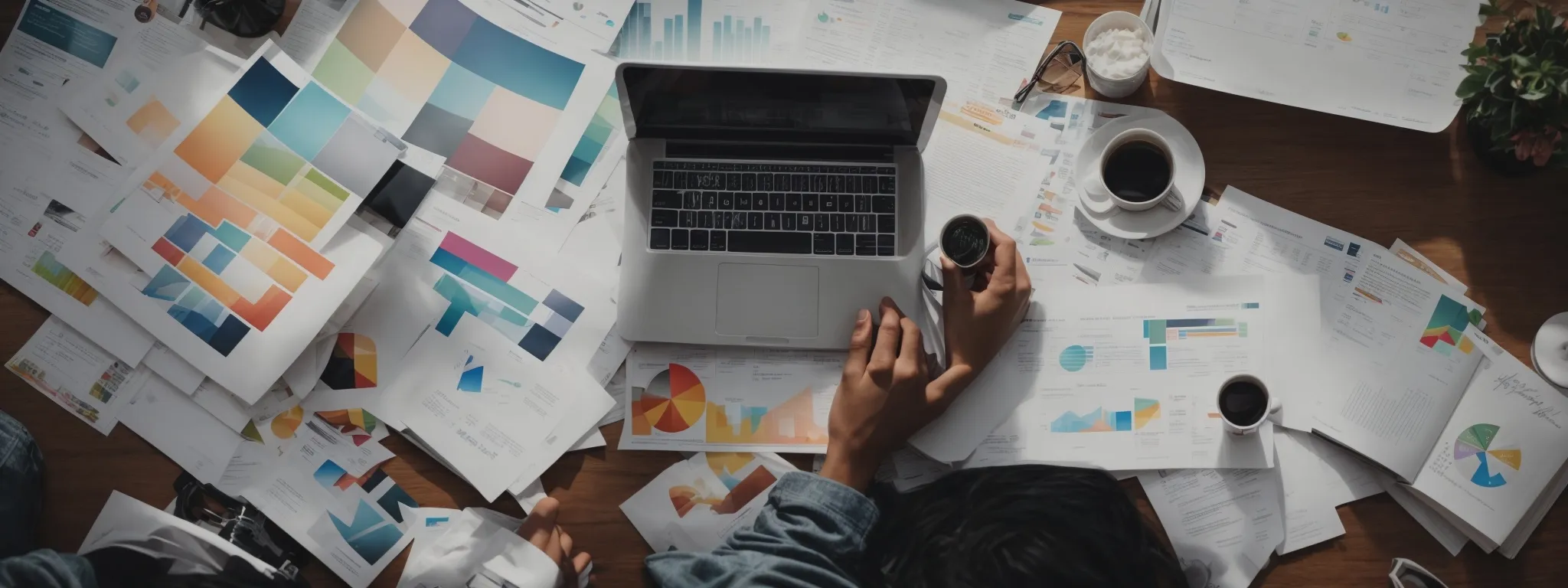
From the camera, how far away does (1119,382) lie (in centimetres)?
104

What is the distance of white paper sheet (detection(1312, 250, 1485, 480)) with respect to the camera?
3.33ft

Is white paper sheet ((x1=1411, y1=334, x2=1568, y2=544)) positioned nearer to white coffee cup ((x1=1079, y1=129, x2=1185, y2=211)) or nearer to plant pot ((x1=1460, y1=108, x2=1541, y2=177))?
plant pot ((x1=1460, y1=108, x2=1541, y2=177))

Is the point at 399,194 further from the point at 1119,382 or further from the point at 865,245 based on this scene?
the point at 1119,382

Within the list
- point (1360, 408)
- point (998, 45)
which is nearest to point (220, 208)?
point (998, 45)

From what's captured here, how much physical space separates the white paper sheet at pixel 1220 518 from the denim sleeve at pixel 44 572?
3.50ft

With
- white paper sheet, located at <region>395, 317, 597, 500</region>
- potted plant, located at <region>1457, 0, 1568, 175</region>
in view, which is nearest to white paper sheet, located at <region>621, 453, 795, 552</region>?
white paper sheet, located at <region>395, 317, 597, 500</region>

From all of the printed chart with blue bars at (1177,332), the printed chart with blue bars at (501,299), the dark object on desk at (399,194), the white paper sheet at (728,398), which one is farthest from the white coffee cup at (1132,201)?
the dark object on desk at (399,194)

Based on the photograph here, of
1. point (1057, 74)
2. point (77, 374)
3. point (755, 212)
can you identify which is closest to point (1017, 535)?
A: point (755, 212)

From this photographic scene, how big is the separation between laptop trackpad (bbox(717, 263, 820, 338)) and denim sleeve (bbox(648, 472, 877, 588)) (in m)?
0.16

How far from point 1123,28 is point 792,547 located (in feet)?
2.20

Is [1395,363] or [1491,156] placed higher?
[1491,156]

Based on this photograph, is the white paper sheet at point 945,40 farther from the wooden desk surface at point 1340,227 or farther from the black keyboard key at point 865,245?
the black keyboard key at point 865,245

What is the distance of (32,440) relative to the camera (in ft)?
3.35

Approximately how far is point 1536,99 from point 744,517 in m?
0.88
